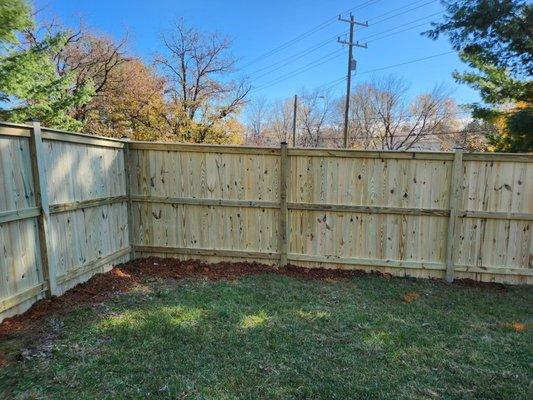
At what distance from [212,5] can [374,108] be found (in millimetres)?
16569

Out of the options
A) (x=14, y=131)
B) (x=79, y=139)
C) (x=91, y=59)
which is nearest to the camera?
(x=14, y=131)

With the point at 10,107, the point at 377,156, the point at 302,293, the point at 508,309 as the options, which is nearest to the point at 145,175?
the point at 302,293

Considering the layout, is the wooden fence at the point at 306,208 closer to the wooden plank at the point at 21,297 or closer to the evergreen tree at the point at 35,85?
the wooden plank at the point at 21,297

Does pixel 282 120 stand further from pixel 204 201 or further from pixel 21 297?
pixel 21 297

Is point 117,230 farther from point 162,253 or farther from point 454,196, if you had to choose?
point 454,196

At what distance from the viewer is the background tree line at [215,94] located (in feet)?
17.3

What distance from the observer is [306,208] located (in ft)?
14.9

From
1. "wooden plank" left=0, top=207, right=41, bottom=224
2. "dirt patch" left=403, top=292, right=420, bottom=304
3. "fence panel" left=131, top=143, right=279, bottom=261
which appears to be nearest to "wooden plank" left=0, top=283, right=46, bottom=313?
"wooden plank" left=0, top=207, right=41, bottom=224

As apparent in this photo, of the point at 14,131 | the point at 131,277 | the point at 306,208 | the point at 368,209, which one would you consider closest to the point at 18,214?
the point at 14,131

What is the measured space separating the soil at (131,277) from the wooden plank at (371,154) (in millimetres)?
1486

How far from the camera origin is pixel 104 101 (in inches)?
627

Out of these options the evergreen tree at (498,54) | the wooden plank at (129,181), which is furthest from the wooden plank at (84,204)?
the evergreen tree at (498,54)

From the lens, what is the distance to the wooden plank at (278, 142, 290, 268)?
4.45 m

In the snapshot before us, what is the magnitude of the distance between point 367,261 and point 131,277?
292 cm
